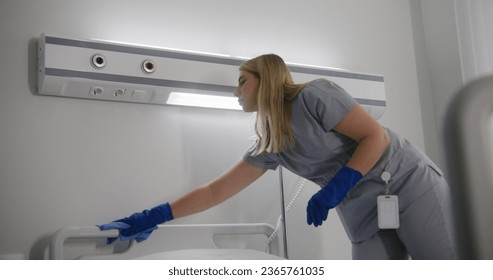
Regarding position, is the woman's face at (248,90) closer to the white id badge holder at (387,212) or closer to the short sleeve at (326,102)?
the short sleeve at (326,102)

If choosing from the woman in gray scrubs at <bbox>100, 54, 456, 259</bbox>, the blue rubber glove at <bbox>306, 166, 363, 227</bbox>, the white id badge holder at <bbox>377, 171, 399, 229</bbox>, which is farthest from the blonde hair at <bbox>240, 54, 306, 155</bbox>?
the white id badge holder at <bbox>377, 171, 399, 229</bbox>

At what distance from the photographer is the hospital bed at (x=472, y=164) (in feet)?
2.22

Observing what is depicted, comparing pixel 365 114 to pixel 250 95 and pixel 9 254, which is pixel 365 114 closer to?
pixel 250 95

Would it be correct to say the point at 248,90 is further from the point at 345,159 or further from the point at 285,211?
the point at 285,211

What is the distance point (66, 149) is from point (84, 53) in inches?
15.1

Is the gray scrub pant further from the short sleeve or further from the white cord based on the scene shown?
the white cord

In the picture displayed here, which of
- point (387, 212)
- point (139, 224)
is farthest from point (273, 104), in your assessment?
point (139, 224)

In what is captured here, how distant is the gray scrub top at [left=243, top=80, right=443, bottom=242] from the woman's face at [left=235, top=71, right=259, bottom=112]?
20cm

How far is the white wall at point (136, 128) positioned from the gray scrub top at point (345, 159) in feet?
1.87

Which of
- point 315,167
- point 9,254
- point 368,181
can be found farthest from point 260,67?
point 9,254

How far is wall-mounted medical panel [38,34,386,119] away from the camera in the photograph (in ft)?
6.82

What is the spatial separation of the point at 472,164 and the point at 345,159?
1.28 m

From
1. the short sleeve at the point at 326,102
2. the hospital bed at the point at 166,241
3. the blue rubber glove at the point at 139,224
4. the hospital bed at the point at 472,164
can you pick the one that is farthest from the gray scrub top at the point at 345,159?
the hospital bed at the point at 472,164

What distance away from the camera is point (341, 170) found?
5.73 ft
